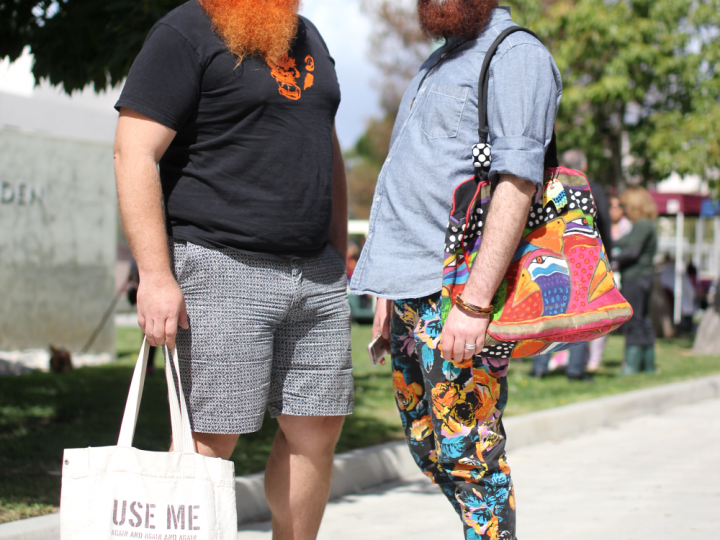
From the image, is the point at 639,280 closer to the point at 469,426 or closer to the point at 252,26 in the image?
the point at 469,426

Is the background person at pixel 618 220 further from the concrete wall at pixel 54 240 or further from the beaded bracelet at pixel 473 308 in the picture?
the beaded bracelet at pixel 473 308

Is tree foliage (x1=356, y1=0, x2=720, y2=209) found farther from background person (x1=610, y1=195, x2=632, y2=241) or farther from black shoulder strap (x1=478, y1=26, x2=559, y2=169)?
black shoulder strap (x1=478, y1=26, x2=559, y2=169)

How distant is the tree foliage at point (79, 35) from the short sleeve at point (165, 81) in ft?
6.21

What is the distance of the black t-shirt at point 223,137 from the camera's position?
2.18 meters

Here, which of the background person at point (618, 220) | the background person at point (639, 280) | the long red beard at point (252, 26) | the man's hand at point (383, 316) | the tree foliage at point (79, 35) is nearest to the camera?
the long red beard at point (252, 26)

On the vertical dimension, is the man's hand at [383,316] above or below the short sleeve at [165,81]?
below

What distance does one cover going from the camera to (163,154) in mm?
2289

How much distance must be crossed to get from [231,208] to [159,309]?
0.35 metres

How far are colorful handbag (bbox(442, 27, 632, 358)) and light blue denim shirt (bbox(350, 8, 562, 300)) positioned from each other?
5 centimetres

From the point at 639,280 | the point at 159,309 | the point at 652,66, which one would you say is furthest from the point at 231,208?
the point at 652,66

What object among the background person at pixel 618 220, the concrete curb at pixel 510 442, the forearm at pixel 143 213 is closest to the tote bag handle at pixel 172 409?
the forearm at pixel 143 213

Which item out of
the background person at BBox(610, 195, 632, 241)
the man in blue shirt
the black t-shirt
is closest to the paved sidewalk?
the man in blue shirt

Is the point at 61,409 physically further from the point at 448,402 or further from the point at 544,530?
the point at 448,402

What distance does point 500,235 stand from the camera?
208 centimetres
